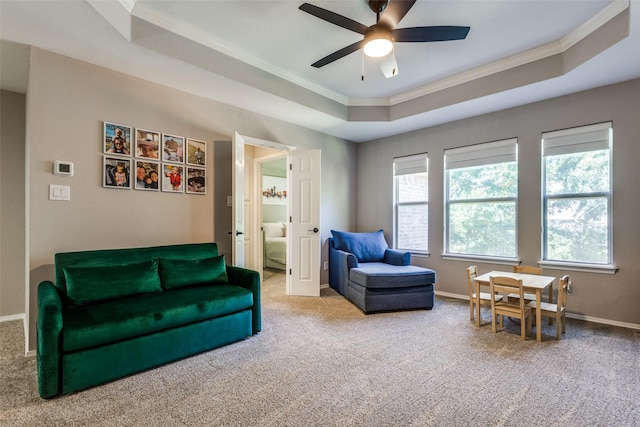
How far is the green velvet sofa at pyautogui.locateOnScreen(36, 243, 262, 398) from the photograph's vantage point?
6.46 ft

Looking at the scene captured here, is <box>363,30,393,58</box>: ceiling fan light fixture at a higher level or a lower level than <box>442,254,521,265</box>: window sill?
higher

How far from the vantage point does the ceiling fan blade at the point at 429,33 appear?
2.22m

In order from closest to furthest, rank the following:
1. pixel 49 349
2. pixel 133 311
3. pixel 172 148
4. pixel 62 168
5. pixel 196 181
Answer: pixel 49 349, pixel 133 311, pixel 62 168, pixel 172 148, pixel 196 181

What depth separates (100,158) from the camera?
292 centimetres

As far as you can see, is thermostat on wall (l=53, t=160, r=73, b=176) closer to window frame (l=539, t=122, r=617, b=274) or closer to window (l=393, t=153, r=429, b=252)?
window (l=393, t=153, r=429, b=252)

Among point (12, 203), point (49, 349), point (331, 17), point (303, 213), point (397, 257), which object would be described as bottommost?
point (49, 349)

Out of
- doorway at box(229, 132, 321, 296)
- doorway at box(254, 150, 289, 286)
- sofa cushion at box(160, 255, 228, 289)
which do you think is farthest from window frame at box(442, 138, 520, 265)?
sofa cushion at box(160, 255, 228, 289)

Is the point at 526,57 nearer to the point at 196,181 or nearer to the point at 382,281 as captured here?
the point at 382,281

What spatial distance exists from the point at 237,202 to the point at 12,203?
2.42 m

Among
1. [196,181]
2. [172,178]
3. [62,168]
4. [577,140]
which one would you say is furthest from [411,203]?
[62,168]

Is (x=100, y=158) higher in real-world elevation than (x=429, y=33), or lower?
lower

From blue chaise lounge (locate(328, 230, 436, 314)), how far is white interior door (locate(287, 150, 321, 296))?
44 cm

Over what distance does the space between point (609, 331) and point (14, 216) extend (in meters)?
6.31

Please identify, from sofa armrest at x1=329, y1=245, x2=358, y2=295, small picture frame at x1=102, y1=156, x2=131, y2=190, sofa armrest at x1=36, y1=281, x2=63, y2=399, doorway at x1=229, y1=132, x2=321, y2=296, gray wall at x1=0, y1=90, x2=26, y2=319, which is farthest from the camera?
doorway at x1=229, y1=132, x2=321, y2=296
